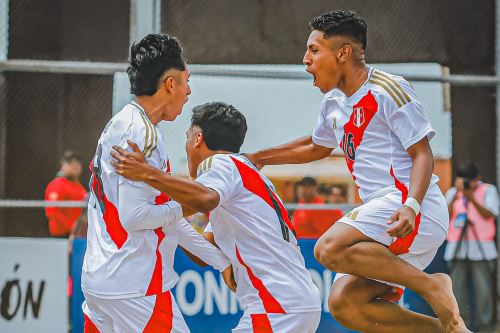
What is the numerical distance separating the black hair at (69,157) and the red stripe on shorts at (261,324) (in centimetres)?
405

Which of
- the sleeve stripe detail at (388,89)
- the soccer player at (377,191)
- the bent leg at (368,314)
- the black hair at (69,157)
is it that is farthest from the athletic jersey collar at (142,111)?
the black hair at (69,157)

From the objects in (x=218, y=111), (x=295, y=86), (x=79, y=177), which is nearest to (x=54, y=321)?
(x=79, y=177)

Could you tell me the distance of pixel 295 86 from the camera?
8.16 m

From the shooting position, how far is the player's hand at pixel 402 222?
446 centimetres

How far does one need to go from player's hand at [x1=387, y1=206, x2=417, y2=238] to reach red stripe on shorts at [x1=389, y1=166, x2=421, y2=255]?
243 mm

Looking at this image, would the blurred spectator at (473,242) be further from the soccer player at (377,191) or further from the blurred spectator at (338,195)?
the soccer player at (377,191)

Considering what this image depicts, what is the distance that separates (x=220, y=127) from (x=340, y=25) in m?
0.83

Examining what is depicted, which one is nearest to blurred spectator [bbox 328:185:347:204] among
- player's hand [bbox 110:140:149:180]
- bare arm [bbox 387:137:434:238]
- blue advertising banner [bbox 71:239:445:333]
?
blue advertising banner [bbox 71:239:445:333]

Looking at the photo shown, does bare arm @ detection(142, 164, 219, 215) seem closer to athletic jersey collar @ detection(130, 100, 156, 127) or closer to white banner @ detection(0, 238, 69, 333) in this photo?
athletic jersey collar @ detection(130, 100, 156, 127)

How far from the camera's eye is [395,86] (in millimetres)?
4785

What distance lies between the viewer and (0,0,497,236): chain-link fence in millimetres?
8133

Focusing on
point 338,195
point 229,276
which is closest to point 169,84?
point 229,276

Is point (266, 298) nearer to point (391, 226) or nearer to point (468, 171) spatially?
point (391, 226)

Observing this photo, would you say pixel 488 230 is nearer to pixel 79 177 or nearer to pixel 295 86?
pixel 295 86
